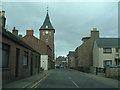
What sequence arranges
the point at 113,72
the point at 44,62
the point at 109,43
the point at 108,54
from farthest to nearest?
the point at 44,62 → the point at 109,43 → the point at 108,54 → the point at 113,72

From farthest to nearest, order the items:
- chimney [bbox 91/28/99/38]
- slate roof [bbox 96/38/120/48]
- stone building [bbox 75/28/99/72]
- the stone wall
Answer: stone building [bbox 75/28/99/72]
chimney [bbox 91/28/99/38]
slate roof [bbox 96/38/120/48]
the stone wall

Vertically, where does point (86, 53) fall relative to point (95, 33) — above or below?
below

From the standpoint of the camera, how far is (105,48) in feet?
151

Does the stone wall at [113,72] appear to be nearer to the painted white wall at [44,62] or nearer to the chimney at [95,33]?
the chimney at [95,33]

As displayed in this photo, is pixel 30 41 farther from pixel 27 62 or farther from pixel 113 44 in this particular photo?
pixel 27 62

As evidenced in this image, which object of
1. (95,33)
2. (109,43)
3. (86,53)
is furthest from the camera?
(86,53)

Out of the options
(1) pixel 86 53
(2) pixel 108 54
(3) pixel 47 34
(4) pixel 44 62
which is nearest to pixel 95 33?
(1) pixel 86 53

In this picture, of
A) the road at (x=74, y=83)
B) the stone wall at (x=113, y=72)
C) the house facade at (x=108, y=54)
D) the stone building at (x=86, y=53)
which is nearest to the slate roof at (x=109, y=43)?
the house facade at (x=108, y=54)

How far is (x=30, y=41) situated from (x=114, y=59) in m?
28.1

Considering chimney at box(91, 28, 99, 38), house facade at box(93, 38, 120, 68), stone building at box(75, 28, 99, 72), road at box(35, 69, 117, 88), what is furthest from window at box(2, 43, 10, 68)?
stone building at box(75, 28, 99, 72)

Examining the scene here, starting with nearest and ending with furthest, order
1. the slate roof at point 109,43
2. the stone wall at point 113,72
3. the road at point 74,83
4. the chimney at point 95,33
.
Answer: the road at point 74,83 < the stone wall at point 113,72 < the slate roof at point 109,43 < the chimney at point 95,33

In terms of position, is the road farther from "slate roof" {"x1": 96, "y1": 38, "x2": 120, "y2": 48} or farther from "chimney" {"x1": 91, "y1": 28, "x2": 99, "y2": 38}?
"chimney" {"x1": 91, "y1": 28, "x2": 99, "y2": 38}

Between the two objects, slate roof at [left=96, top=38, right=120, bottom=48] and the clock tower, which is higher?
the clock tower

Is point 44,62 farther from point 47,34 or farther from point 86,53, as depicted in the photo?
point 47,34
